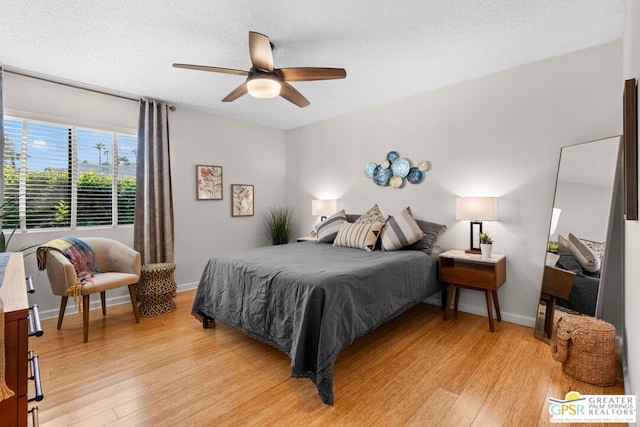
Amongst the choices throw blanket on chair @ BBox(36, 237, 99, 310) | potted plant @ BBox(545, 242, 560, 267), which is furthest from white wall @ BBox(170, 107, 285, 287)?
potted plant @ BBox(545, 242, 560, 267)

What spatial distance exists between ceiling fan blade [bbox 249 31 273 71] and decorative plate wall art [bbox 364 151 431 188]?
2126 mm

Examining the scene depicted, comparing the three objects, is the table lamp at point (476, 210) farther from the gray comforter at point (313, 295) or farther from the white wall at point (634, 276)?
the white wall at point (634, 276)

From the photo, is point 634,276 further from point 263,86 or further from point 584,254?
point 263,86

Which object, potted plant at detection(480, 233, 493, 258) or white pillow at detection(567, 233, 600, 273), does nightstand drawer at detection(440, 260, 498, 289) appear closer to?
potted plant at detection(480, 233, 493, 258)

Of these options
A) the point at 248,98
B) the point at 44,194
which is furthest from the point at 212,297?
the point at 248,98

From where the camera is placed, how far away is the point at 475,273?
114 inches

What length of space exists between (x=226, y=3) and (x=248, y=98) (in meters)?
1.78

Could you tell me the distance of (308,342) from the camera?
1944mm

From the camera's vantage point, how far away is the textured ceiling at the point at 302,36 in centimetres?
210

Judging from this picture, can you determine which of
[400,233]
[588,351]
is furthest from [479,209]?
[588,351]

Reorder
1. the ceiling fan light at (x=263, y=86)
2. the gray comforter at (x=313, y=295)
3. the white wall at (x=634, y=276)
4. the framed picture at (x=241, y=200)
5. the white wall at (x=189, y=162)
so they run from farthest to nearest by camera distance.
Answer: the framed picture at (x=241, y=200) → the white wall at (x=189, y=162) → the ceiling fan light at (x=263, y=86) → the gray comforter at (x=313, y=295) → the white wall at (x=634, y=276)

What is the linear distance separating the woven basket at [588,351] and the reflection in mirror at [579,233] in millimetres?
378

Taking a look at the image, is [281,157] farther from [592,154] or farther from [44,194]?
[592,154]

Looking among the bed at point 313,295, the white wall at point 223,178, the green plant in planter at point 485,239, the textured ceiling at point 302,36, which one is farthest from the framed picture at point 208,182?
the green plant in planter at point 485,239
